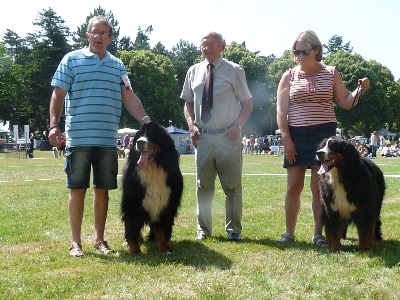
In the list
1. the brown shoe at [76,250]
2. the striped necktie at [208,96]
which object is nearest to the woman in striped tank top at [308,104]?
the striped necktie at [208,96]

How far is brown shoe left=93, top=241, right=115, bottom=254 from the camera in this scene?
4917 mm

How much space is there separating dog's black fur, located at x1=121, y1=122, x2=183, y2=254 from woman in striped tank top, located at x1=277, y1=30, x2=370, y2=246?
49.2 inches

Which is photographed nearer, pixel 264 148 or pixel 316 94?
pixel 316 94

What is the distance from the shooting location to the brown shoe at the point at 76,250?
186 inches

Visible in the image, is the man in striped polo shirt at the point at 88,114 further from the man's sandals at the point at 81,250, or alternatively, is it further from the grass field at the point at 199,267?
the grass field at the point at 199,267

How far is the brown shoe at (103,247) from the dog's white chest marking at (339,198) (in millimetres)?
2153

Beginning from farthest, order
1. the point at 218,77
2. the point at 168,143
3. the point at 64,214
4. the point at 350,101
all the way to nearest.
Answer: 1. the point at 64,214
2. the point at 218,77
3. the point at 350,101
4. the point at 168,143

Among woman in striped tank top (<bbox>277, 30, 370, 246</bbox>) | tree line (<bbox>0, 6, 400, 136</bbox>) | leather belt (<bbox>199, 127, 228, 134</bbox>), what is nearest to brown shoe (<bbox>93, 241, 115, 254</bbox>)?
leather belt (<bbox>199, 127, 228, 134</bbox>)

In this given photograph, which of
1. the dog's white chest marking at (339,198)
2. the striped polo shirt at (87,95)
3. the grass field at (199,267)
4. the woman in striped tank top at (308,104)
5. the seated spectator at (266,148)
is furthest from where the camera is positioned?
the seated spectator at (266,148)

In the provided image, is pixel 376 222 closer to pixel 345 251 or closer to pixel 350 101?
pixel 345 251

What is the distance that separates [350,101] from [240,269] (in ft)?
6.86

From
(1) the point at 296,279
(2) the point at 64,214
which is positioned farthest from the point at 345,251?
(2) the point at 64,214

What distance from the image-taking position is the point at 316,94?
5.18m

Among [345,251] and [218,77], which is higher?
[218,77]
